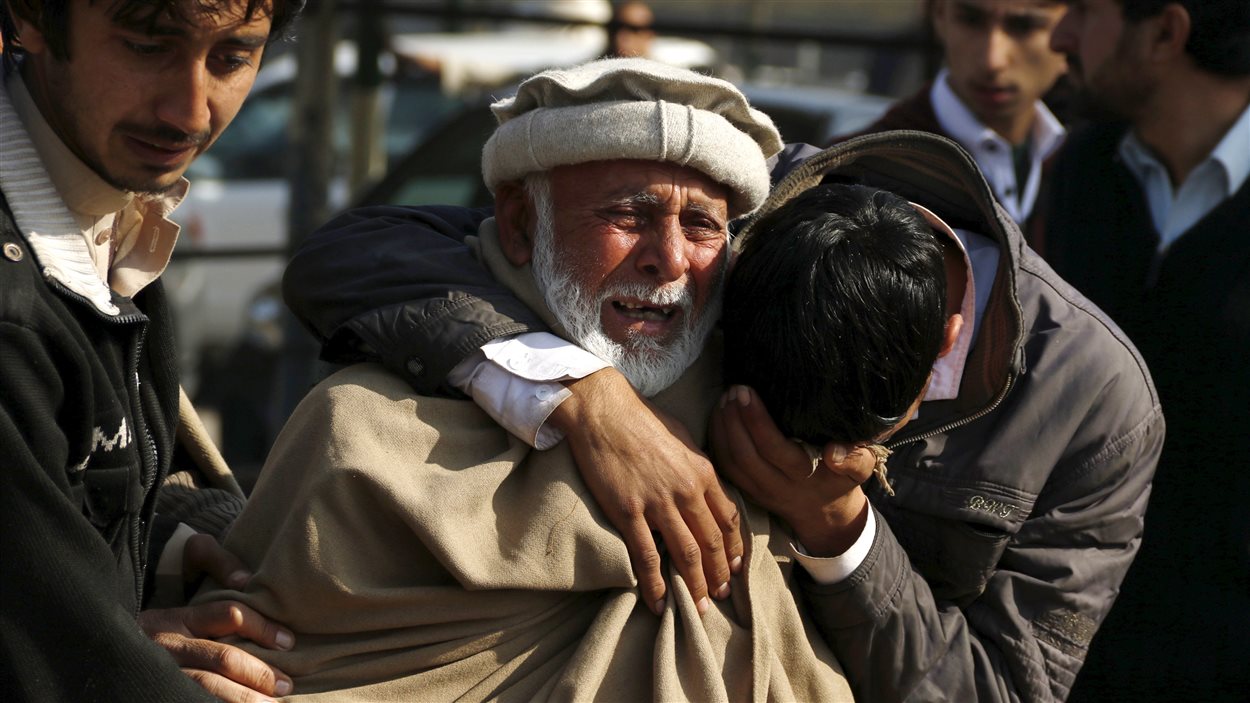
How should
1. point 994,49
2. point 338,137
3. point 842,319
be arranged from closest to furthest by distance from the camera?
point 842,319 < point 994,49 < point 338,137

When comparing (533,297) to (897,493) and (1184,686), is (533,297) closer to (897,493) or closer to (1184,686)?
(897,493)

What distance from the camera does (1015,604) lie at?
2.45 meters

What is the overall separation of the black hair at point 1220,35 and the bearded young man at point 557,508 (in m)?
1.90

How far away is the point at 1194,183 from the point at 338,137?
8.78m

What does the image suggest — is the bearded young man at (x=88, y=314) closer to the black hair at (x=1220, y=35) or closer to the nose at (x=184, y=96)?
the nose at (x=184, y=96)

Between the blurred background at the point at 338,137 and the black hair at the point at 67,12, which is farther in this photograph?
the blurred background at the point at 338,137

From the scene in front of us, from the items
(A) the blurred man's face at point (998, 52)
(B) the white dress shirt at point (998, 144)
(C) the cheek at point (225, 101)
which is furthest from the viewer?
(A) the blurred man's face at point (998, 52)

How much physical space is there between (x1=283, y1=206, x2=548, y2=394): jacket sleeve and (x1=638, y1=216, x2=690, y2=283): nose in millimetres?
213

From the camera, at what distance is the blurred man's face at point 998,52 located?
16.1 feet

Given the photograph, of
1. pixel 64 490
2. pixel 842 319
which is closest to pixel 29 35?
pixel 64 490

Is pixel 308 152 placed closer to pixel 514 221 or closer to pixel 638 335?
pixel 514 221

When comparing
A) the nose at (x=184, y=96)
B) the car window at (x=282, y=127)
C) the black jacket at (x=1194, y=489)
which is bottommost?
the car window at (x=282, y=127)

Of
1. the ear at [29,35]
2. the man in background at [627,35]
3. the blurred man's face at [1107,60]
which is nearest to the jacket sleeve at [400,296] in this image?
the ear at [29,35]

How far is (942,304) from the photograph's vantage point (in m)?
2.33
